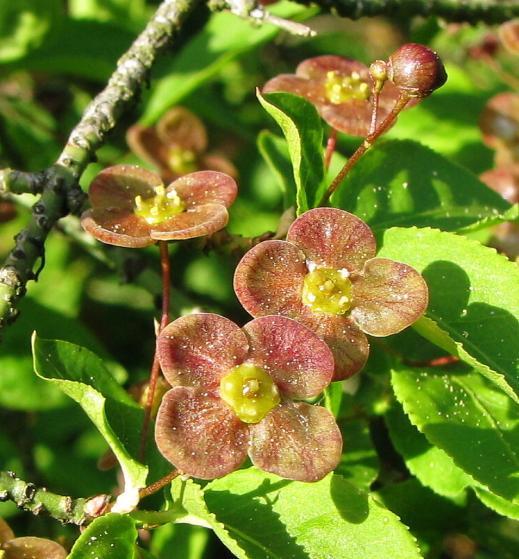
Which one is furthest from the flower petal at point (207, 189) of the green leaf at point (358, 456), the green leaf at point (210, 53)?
the green leaf at point (210, 53)

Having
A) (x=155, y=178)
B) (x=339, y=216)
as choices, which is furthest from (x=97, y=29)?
(x=339, y=216)

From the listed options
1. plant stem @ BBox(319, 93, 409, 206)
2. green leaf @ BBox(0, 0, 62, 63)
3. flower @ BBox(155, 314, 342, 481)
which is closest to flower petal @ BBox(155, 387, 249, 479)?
flower @ BBox(155, 314, 342, 481)

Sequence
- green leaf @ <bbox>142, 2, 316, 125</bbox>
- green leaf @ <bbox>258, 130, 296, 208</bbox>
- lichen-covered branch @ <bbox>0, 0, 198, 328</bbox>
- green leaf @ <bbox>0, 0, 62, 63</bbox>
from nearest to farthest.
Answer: lichen-covered branch @ <bbox>0, 0, 198, 328</bbox>
green leaf @ <bbox>258, 130, 296, 208</bbox>
green leaf @ <bbox>142, 2, 316, 125</bbox>
green leaf @ <bbox>0, 0, 62, 63</bbox>

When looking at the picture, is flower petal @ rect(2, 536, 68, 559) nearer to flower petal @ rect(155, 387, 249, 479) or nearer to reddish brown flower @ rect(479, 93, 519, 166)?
flower petal @ rect(155, 387, 249, 479)

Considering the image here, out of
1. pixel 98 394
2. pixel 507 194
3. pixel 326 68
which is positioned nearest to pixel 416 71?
pixel 326 68

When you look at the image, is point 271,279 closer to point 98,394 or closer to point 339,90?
point 98,394

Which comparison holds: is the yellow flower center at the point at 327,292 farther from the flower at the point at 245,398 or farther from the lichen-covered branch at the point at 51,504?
the lichen-covered branch at the point at 51,504

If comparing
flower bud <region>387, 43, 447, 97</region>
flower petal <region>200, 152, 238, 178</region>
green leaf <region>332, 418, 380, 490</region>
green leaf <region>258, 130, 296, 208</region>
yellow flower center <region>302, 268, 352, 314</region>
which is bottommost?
flower petal <region>200, 152, 238, 178</region>
